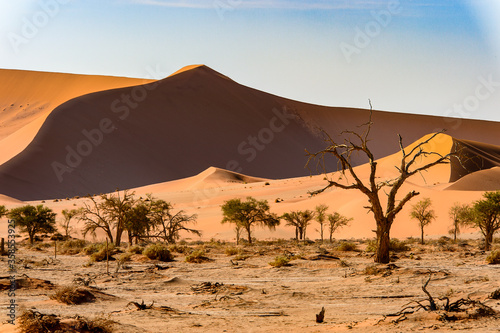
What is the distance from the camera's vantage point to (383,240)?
20047mm

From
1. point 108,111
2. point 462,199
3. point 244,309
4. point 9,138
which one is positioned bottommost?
point 244,309

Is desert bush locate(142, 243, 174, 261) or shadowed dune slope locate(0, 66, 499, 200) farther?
shadowed dune slope locate(0, 66, 499, 200)

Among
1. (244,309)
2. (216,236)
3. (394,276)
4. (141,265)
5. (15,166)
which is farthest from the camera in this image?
(15,166)

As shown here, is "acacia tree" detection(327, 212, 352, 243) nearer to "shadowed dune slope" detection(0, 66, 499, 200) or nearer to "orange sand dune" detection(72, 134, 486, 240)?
"orange sand dune" detection(72, 134, 486, 240)

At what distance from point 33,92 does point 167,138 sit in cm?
4214

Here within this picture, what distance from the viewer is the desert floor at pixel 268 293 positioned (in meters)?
10.6

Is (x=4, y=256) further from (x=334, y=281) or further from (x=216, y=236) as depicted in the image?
(x=216, y=236)

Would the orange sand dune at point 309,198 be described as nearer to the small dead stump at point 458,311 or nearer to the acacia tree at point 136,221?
the acacia tree at point 136,221

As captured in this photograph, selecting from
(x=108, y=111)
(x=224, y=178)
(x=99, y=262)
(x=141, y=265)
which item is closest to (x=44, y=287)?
(x=141, y=265)

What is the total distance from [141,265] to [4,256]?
7.79 metres

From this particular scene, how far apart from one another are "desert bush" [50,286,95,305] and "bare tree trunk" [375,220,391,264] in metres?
10.0

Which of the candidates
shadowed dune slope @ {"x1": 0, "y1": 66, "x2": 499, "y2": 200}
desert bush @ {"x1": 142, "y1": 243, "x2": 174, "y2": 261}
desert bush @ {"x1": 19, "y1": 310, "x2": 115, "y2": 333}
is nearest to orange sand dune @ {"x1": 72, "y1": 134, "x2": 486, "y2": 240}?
shadowed dune slope @ {"x1": 0, "y1": 66, "x2": 499, "y2": 200}

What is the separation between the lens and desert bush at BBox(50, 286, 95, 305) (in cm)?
1317

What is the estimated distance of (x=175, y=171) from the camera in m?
101
